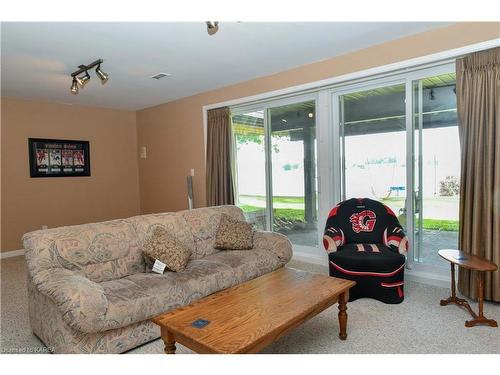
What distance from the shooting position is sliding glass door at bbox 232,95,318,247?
4441 mm

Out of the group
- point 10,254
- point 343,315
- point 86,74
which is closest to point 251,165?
point 86,74

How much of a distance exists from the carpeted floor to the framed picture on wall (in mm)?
2908

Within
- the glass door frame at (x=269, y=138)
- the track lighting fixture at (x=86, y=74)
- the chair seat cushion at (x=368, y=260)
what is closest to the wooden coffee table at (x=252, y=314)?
the chair seat cushion at (x=368, y=260)

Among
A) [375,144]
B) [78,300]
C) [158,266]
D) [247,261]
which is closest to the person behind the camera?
[78,300]

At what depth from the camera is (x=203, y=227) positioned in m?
3.38

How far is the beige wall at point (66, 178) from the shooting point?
5113 millimetres

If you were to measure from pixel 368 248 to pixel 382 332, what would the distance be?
91 cm

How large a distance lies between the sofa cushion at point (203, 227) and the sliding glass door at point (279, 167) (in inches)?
55.2

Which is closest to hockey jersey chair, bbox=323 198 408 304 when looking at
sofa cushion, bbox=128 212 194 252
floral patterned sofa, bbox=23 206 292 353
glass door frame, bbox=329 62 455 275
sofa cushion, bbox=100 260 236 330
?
glass door frame, bbox=329 62 455 275

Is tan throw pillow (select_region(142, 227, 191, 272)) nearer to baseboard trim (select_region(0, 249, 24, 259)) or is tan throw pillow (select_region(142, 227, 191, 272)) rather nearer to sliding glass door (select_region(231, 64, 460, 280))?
sliding glass door (select_region(231, 64, 460, 280))

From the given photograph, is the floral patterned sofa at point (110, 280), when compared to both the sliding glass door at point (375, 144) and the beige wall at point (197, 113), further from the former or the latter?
the beige wall at point (197, 113)

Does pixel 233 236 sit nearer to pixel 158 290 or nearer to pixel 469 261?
pixel 158 290

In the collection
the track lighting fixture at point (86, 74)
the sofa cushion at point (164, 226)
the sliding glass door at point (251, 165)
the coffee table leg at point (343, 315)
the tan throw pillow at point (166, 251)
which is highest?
the track lighting fixture at point (86, 74)
